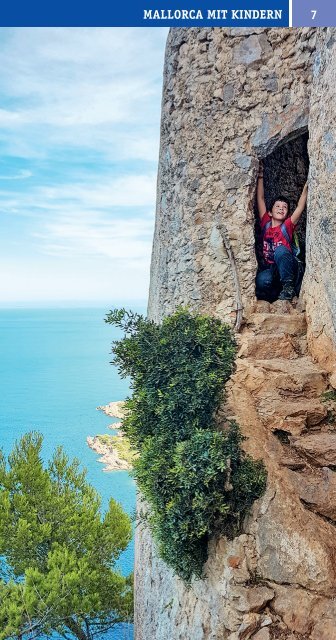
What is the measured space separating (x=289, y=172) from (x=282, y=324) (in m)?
3.77

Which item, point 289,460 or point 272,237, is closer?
point 289,460

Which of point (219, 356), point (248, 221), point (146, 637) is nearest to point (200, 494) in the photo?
point (219, 356)

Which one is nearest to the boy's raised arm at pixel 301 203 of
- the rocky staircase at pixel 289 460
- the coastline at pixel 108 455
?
the rocky staircase at pixel 289 460

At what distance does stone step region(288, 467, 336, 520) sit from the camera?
6270mm

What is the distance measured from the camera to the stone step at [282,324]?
27.3 feet

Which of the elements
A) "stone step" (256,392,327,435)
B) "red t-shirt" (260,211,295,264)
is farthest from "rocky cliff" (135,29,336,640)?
"red t-shirt" (260,211,295,264)

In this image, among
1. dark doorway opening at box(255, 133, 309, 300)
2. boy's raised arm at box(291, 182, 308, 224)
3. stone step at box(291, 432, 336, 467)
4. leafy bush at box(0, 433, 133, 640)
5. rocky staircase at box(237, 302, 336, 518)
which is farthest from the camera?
dark doorway opening at box(255, 133, 309, 300)

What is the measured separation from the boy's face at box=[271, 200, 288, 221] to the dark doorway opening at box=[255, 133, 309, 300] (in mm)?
1402

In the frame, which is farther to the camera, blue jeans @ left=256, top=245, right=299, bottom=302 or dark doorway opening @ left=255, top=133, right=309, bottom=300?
dark doorway opening @ left=255, top=133, right=309, bottom=300

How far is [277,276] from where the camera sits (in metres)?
9.25

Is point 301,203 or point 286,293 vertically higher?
point 301,203

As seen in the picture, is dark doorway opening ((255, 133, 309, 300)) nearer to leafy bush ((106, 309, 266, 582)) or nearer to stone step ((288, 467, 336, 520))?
leafy bush ((106, 309, 266, 582))

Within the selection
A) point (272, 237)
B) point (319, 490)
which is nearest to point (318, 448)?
point (319, 490)

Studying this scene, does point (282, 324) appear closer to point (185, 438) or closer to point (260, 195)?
point (260, 195)
